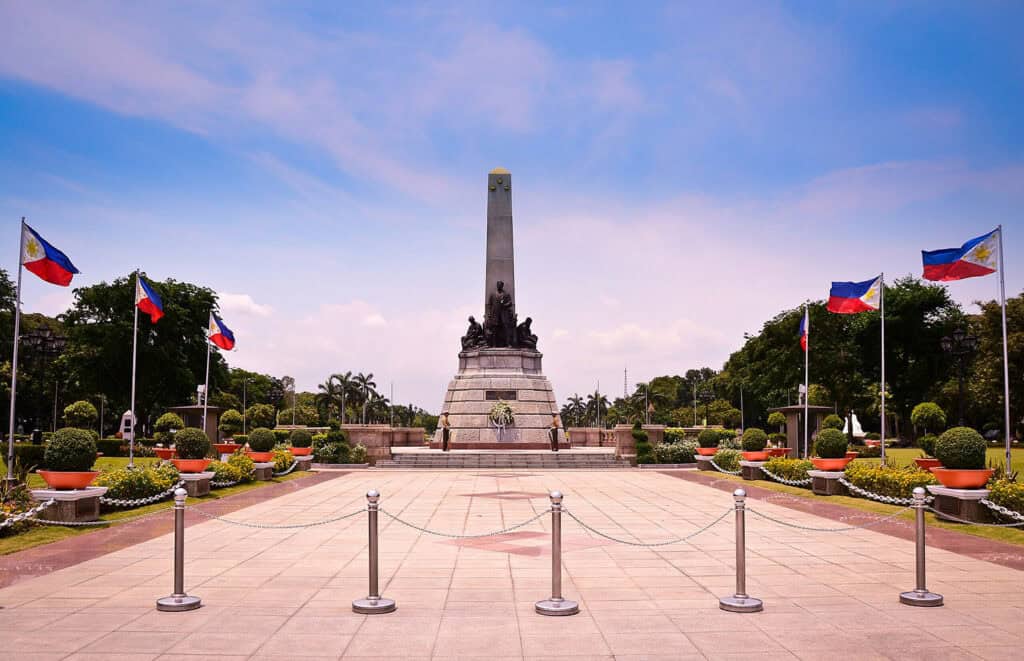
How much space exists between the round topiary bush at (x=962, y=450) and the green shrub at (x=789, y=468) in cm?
759

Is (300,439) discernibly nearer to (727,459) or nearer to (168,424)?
(168,424)

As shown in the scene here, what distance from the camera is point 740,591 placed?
29.1 ft

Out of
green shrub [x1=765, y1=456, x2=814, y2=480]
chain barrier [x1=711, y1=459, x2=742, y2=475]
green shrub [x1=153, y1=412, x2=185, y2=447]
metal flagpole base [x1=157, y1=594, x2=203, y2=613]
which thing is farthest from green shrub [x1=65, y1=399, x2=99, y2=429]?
metal flagpole base [x1=157, y1=594, x2=203, y2=613]

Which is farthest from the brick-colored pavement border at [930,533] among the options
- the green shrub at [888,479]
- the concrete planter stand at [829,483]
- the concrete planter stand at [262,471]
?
the concrete planter stand at [262,471]

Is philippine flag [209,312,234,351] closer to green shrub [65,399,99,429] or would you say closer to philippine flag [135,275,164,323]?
philippine flag [135,275,164,323]

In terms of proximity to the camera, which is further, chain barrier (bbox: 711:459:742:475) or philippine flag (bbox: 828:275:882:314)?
chain barrier (bbox: 711:459:742:475)

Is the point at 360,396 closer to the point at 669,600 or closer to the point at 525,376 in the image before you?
the point at 525,376

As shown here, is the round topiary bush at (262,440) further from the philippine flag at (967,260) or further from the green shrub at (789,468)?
the philippine flag at (967,260)

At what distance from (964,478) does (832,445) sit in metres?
5.64

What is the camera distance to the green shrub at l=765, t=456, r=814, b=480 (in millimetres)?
23969

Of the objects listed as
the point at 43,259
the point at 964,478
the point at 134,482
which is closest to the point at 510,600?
the point at 964,478

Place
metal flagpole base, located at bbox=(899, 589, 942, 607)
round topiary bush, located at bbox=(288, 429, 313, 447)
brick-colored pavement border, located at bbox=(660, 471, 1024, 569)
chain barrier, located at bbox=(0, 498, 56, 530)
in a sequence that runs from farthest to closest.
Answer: round topiary bush, located at bbox=(288, 429, 313, 447) → chain barrier, located at bbox=(0, 498, 56, 530) → brick-colored pavement border, located at bbox=(660, 471, 1024, 569) → metal flagpole base, located at bbox=(899, 589, 942, 607)

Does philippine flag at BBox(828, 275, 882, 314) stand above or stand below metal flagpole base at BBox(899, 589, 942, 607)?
above

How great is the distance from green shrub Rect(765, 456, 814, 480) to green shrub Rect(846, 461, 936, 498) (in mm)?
2609
